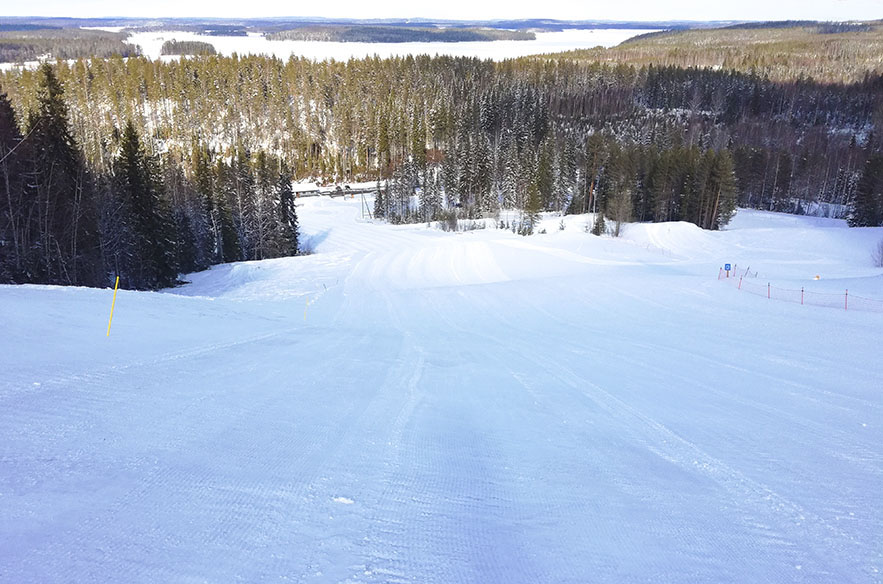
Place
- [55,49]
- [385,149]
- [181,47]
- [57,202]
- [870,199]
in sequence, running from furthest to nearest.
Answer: [181,47]
[55,49]
[385,149]
[870,199]
[57,202]

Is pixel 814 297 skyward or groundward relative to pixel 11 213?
groundward

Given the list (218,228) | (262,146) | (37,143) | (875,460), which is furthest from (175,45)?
(875,460)

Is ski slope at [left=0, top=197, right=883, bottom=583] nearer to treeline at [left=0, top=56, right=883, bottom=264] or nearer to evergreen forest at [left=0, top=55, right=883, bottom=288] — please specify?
evergreen forest at [left=0, top=55, right=883, bottom=288]

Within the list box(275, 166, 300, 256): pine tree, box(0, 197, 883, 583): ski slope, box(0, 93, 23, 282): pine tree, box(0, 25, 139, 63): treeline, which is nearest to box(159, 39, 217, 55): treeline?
box(0, 25, 139, 63): treeline

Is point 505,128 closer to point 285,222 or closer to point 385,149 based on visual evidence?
point 385,149

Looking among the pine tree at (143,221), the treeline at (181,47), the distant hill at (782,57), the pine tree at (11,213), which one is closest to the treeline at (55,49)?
the treeline at (181,47)

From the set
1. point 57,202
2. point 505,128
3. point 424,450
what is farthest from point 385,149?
point 424,450
